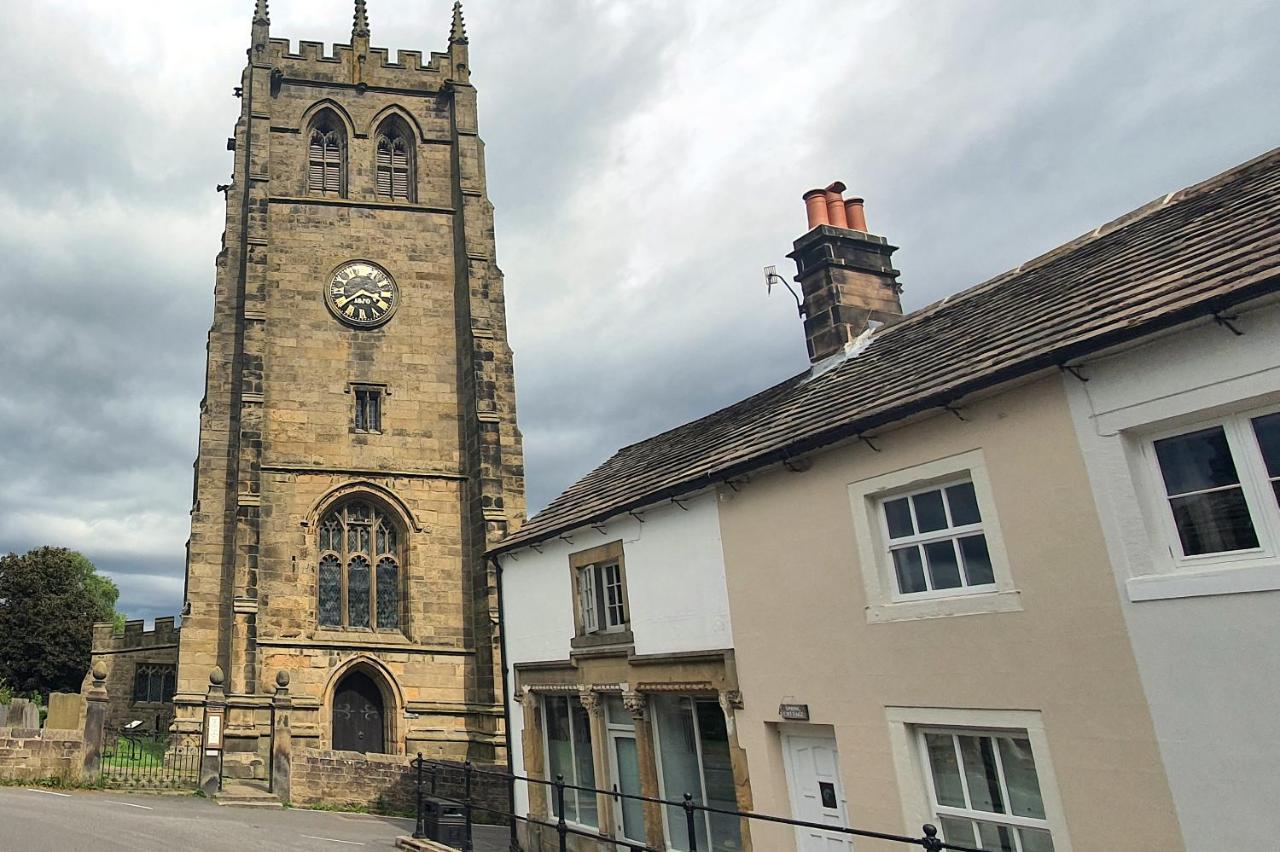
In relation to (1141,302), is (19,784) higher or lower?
lower

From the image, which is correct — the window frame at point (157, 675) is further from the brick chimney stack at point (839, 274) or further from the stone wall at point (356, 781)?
the brick chimney stack at point (839, 274)

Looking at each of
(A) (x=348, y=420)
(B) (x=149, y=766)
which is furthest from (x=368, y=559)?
(B) (x=149, y=766)

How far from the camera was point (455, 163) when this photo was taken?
89.0 feet

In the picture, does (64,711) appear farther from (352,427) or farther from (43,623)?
(43,623)

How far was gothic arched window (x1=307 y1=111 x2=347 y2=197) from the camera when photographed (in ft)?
85.3

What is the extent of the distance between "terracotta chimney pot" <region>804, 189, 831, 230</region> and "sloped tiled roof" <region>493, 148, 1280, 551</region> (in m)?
1.85

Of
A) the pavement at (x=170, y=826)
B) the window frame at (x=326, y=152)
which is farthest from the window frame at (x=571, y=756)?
the window frame at (x=326, y=152)

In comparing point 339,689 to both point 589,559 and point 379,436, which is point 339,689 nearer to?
point 379,436

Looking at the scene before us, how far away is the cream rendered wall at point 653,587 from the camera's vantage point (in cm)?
957

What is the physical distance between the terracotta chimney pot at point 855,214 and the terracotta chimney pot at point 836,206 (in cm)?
7

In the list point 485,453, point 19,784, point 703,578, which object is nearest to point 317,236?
point 485,453

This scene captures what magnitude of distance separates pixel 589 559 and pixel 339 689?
12.9 m

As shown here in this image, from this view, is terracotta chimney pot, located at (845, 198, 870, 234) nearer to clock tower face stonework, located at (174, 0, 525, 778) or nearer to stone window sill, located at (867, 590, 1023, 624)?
stone window sill, located at (867, 590, 1023, 624)

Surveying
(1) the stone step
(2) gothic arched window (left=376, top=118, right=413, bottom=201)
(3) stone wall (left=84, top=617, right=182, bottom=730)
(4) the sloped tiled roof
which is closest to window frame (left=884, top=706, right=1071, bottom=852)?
(4) the sloped tiled roof
